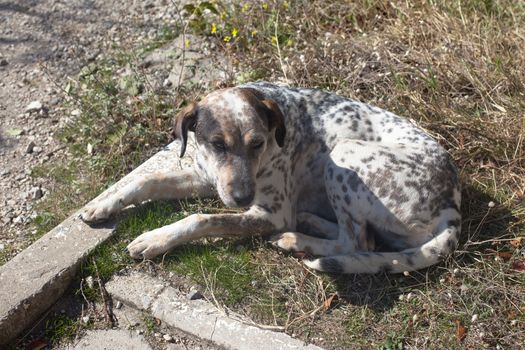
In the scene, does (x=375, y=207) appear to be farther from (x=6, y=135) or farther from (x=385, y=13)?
(x=6, y=135)

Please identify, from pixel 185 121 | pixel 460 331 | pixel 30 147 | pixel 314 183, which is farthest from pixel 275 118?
pixel 30 147

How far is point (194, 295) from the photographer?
4.52 metres

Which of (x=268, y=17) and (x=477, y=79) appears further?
(x=268, y=17)

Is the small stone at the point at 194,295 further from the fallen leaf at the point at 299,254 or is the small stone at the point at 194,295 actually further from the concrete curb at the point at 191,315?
the fallen leaf at the point at 299,254

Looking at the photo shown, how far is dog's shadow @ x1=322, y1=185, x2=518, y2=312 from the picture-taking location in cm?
444

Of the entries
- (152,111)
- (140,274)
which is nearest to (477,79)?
(152,111)

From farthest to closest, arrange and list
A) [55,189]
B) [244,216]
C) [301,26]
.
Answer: [301,26], [55,189], [244,216]

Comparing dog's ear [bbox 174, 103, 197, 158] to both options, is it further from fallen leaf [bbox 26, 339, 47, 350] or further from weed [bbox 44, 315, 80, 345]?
fallen leaf [bbox 26, 339, 47, 350]

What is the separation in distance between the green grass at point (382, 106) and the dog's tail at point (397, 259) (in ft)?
0.29

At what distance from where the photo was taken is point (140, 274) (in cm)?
470

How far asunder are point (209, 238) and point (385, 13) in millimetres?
3270

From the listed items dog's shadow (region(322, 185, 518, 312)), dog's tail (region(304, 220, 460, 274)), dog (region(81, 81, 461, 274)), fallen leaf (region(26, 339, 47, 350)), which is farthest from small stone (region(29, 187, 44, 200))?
dog's shadow (region(322, 185, 518, 312))

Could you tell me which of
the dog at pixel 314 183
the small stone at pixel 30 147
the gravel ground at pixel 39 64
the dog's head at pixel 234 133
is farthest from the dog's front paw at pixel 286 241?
the small stone at pixel 30 147

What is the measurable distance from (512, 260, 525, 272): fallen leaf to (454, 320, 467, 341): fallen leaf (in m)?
0.62
